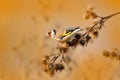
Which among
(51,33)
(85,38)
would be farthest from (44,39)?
(85,38)

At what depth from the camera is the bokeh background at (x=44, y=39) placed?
1.65 metres

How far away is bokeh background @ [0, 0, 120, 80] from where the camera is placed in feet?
5.41

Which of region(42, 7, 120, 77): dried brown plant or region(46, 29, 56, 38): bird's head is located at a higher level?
region(46, 29, 56, 38): bird's head

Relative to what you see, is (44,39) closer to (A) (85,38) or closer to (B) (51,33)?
(B) (51,33)

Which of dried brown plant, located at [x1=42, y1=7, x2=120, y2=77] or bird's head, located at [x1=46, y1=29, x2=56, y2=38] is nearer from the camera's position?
dried brown plant, located at [x1=42, y1=7, x2=120, y2=77]

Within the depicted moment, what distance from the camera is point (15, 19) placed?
176 cm

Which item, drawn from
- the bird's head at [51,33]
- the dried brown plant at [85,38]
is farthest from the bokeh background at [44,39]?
the dried brown plant at [85,38]

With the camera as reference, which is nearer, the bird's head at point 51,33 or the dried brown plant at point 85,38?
the dried brown plant at point 85,38

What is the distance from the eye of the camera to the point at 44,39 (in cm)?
173

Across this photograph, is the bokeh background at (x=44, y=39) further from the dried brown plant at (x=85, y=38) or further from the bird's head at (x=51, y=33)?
the dried brown plant at (x=85, y=38)

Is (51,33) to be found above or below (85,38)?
above

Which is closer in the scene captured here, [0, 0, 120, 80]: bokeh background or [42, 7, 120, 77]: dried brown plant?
[42, 7, 120, 77]: dried brown plant

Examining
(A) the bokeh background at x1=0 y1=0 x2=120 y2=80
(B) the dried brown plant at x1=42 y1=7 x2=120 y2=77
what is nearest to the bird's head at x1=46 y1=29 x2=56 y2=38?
(A) the bokeh background at x1=0 y1=0 x2=120 y2=80

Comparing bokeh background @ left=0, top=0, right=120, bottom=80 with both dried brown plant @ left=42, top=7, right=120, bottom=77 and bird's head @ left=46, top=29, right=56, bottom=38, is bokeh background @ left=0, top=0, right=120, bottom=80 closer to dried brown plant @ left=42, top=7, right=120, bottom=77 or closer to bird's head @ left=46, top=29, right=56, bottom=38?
bird's head @ left=46, top=29, right=56, bottom=38
